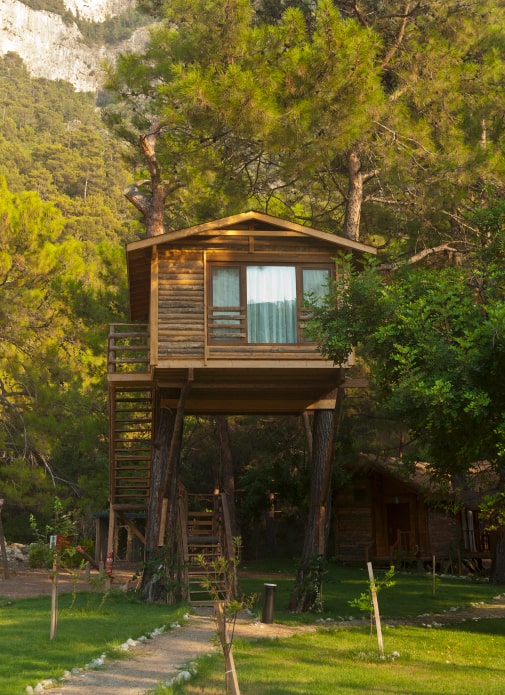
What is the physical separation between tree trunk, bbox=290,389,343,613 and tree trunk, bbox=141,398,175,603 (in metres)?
3.46

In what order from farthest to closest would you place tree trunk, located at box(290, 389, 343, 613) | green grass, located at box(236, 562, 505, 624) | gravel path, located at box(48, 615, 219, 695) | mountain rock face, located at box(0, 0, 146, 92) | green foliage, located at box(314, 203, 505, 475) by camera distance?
1. mountain rock face, located at box(0, 0, 146, 92)
2. green grass, located at box(236, 562, 505, 624)
3. tree trunk, located at box(290, 389, 343, 613)
4. green foliage, located at box(314, 203, 505, 475)
5. gravel path, located at box(48, 615, 219, 695)

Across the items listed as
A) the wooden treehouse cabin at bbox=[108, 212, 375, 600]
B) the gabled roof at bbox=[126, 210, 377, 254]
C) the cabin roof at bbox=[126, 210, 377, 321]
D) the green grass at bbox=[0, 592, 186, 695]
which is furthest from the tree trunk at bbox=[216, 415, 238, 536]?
the gabled roof at bbox=[126, 210, 377, 254]

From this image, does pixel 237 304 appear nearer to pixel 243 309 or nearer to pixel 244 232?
pixel 243 309

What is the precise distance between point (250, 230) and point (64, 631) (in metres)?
9.72

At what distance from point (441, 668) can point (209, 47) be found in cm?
1666

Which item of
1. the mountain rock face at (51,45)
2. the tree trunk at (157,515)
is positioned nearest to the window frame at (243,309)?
the tree trunk at (157,515)

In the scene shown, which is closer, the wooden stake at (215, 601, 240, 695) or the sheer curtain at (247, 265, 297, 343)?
the wooden stake at (215, 601, 240, 695)

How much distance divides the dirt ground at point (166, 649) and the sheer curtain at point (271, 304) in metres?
6.18

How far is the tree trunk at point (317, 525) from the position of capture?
2045 centimetres

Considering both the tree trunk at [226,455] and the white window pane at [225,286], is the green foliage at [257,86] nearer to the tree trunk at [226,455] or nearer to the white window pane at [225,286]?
the white window pane at [225,286]

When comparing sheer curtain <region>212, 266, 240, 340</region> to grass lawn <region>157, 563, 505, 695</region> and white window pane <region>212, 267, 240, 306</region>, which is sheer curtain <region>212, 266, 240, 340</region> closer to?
white window pane <region>212, 267, 240, 306</region>

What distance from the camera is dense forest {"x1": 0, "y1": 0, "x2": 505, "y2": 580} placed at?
16.0 metres

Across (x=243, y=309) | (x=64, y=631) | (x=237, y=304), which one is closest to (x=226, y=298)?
(x=237, y=304)

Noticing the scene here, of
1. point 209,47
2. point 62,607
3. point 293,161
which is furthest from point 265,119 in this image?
point 62,607
